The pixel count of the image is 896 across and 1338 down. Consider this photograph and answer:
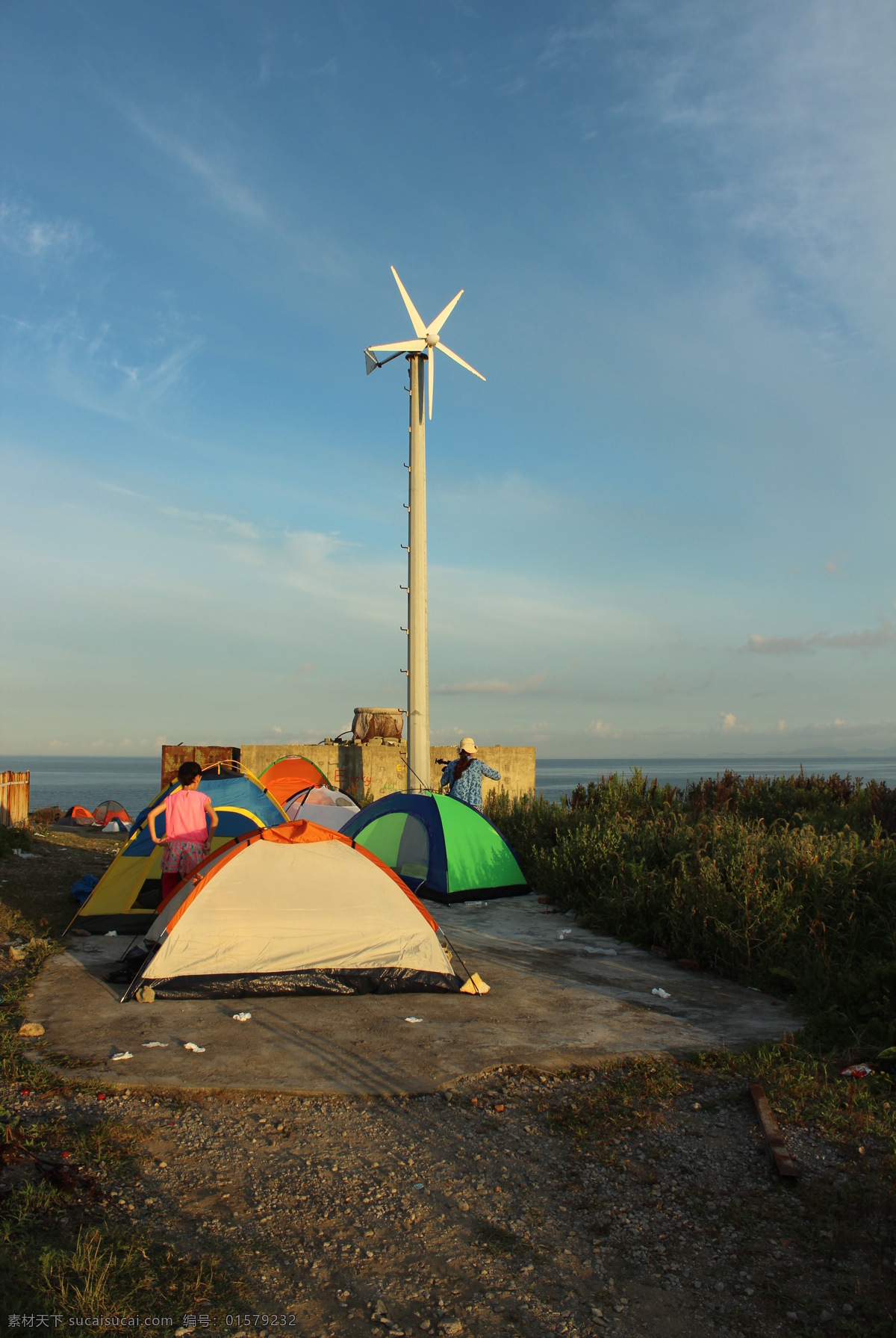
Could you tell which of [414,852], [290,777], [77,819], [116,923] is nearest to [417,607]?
[290,777]

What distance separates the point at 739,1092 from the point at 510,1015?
1.93 m

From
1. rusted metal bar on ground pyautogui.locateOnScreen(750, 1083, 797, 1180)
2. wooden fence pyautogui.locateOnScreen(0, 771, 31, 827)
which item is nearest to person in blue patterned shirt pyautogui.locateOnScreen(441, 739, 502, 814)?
rusted metal bar on ground pyautogui.locateOnScreen(750, 1083, 797, 1180)

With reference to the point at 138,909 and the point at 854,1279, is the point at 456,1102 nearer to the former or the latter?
the point at 854,1279

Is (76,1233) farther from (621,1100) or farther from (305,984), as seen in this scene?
(305,984)

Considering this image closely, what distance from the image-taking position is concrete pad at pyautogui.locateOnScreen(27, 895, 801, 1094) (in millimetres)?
5336

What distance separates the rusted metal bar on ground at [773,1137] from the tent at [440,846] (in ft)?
20.6

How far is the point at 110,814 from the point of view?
21781mm

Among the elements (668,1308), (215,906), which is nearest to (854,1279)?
(668,1308)

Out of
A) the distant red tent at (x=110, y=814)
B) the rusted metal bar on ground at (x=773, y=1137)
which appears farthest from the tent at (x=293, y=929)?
the distant red tent at (x=110, y=814)

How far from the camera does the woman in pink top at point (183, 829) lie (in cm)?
824

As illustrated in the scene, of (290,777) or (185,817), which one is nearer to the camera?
(185,817)

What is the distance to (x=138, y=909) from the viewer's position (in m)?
9.42

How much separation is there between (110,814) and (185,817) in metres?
15.0

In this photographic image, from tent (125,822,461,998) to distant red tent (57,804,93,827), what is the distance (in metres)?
15.2
